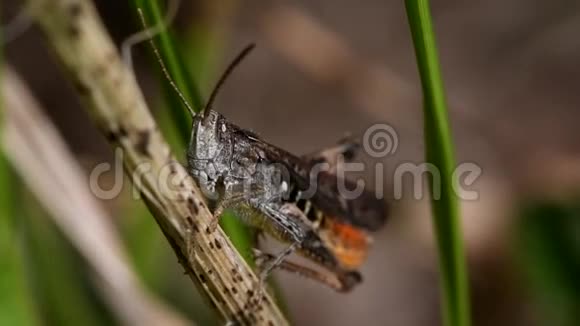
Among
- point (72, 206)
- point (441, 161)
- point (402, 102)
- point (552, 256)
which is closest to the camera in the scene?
point (441, 161)

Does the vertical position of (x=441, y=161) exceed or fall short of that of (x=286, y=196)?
it falls short

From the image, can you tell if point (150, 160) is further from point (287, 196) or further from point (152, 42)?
point (287, 196)

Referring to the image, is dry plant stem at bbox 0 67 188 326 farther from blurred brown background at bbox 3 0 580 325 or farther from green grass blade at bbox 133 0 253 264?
blurred brown background at bbox 3 0 580 325

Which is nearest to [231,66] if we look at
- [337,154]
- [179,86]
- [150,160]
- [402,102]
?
[179,86]

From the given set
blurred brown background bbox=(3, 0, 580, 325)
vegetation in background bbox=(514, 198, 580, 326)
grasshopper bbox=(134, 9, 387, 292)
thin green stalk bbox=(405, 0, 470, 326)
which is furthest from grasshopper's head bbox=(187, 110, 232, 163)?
blurred brown background bbox=(3, 0, 580, 325)

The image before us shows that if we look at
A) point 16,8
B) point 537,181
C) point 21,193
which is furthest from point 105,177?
point 537,181

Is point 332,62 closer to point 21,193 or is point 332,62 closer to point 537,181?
point 537,181

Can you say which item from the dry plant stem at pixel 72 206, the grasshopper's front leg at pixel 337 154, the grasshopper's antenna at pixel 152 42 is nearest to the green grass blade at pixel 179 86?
the grasshopper's antenna at pixel 152 42
